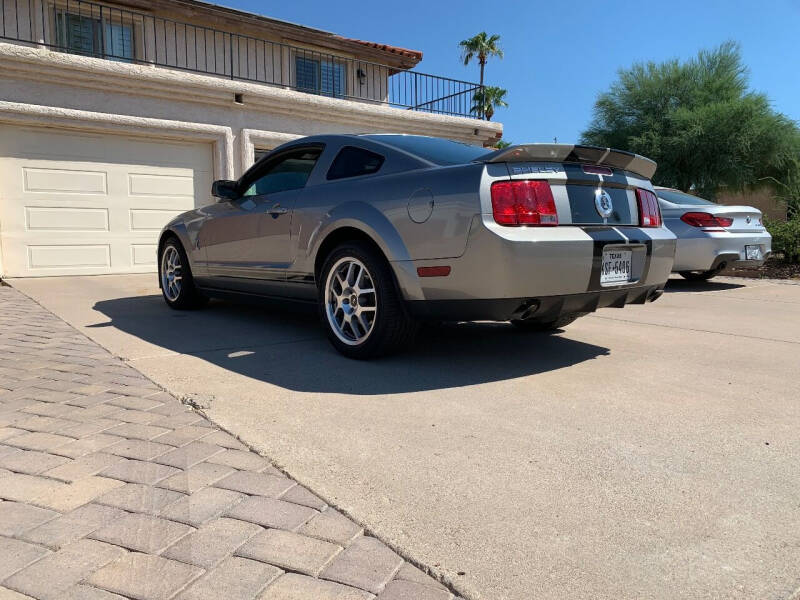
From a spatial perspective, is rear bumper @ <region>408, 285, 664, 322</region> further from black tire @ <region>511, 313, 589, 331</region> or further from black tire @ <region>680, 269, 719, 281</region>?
black tire @ <region>680, 269, 719, 281</region>

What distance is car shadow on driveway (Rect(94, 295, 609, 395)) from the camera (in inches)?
145

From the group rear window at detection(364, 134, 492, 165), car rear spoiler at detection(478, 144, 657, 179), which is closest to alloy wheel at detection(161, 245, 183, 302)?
rear window at detection(364, 134, 492, 165)

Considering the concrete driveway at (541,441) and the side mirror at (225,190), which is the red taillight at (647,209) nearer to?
the concrete driveway at (541,441)

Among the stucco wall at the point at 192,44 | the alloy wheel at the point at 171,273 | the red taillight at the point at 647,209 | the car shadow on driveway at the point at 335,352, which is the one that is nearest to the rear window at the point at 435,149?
the red taillight at the point at 647,209

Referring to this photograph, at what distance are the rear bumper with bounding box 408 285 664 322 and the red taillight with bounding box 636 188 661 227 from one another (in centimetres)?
57

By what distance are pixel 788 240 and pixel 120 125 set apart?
11.4 metres

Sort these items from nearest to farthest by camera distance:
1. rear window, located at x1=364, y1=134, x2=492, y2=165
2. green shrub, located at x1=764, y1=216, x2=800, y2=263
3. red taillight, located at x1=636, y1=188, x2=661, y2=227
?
rear window, located at x1=364, y1=134, x2=492, y2=165
red taillight, located at x1=636, y1=188, x2=661, y2=227
green shrub, located at x1=764, y1=216, x2=800, y2=263

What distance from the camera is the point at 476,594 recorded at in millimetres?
1642

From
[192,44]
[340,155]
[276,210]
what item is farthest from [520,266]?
[192,44]

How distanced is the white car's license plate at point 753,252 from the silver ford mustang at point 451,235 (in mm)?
5021

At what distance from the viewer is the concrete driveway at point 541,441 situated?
5.93 feet

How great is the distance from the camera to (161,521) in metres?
2.00

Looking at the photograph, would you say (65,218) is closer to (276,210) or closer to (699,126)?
(276,210)

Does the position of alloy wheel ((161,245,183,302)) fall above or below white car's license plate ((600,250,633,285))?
below
